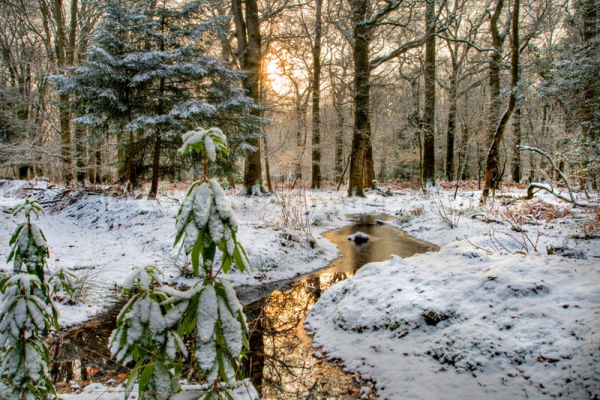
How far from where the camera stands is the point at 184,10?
8.23m

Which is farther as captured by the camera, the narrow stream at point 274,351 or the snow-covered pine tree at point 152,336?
the narrow stream at point 274,351

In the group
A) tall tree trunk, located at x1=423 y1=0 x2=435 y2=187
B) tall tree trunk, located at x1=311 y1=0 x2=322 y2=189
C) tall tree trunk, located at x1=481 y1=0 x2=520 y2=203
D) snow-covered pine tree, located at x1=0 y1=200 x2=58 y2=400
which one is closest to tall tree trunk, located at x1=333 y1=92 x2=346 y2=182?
tall tree trunk, located at x1=311 y1=0 x2=322 y2=189

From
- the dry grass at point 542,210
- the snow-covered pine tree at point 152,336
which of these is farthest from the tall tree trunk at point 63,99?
the dry grass at point 542,210

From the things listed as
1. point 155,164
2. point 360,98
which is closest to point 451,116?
point 360,98

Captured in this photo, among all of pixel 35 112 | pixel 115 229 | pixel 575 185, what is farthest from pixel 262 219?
pixel 35 112

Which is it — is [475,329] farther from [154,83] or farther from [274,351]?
[154,83]

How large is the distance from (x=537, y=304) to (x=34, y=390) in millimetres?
3506

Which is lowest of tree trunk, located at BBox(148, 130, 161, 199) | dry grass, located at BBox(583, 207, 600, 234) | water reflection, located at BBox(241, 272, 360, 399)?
water reflection, located at BBox(241, 272, 360, 399)

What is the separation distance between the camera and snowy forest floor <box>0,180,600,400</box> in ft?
7.46

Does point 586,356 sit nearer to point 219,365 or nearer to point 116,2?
point 219,365

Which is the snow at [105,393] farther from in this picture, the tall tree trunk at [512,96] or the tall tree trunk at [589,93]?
the tall tree trunk at [589,93]

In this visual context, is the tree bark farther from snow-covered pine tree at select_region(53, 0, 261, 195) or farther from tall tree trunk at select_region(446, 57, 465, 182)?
snow-covered pine tree at select_region(53, 0, 261, 195)

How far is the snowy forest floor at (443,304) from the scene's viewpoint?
227 cm

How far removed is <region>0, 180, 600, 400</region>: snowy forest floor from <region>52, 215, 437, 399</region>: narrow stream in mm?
210
